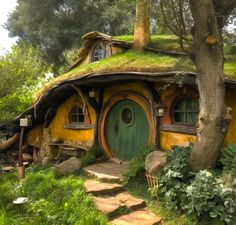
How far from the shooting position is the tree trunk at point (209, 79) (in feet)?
18.5

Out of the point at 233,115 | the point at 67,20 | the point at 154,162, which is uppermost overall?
the point at 67,20

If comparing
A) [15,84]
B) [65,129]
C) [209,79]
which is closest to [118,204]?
[209,79]

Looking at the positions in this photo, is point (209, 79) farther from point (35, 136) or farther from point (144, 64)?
point (35, 136)

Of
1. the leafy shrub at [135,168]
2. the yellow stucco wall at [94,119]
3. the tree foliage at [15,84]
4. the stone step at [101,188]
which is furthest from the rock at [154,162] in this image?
the tree foliage at [15,84]

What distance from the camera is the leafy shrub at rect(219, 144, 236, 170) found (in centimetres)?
572

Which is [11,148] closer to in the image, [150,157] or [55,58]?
[150,157]

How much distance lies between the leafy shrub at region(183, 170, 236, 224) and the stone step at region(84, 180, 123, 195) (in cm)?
198

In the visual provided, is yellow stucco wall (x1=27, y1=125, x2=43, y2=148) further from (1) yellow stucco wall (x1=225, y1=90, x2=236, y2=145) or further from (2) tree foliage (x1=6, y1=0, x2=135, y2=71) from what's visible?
(2) tree foliage (x1=6, y1=0, x2=135, y2=71)

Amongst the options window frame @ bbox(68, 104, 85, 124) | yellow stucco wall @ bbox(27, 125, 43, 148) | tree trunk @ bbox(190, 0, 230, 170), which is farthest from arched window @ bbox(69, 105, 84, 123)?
tree trunk @ bbox(190, 0, 230, 170)

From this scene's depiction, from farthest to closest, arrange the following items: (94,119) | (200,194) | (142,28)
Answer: (94,119) → (142,28) → (200,194)

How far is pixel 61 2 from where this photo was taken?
73.2 ft

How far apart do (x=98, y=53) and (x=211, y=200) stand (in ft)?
23.5

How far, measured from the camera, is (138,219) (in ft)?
17.9

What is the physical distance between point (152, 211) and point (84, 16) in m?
18.9
